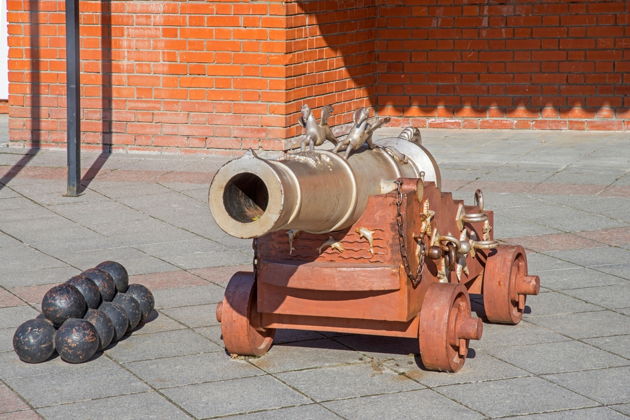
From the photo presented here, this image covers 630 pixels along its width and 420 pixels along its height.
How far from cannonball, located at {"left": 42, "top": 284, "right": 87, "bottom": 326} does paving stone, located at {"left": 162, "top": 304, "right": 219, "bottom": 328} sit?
0.78 meters

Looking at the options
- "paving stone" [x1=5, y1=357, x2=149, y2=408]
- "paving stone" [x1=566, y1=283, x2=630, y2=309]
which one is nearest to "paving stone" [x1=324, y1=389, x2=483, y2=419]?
"paving stone" [x1=5, y1=357, x2=149, y2=408]

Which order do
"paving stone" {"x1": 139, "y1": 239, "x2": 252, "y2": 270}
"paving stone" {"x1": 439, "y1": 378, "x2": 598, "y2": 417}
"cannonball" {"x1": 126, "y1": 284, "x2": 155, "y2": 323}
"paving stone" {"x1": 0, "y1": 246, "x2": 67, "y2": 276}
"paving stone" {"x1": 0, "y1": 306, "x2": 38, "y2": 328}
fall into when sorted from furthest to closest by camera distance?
1. "paving stone" {"x1": 139, "y1": 239, "x2": 252, "y2": 270}
2. "paving stone" {"x1": 0, "y1": 246, "x2": 67, "y2": 276}
3. "paving stone" {"x1": 0, "y1": 306, "x2": 38, "y2": 328}
4. "cannonball" {"x1": 126, "y1": 284, "x2": 155, "y2": 323}
5. "paving stone" {"x1": 439, "y1": 378, "x2": 598, "y2": 417}

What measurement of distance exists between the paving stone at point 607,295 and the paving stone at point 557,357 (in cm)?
86

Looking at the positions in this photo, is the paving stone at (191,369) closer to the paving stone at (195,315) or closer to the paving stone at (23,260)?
the paving stone at (195,315)

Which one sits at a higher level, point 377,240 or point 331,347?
point 377,240

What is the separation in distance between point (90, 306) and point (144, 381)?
0.82 metres

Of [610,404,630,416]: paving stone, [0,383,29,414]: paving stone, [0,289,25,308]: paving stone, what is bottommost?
[0,383,29,414]: paving stone

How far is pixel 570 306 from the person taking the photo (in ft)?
24.9

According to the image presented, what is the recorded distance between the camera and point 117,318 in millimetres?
6895

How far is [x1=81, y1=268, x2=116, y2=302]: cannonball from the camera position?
7066mm

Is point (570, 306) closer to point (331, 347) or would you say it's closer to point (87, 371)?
point (331, 347)

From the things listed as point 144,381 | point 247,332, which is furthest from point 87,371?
point 247,332

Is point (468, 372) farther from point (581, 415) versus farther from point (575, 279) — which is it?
point (575, 279)

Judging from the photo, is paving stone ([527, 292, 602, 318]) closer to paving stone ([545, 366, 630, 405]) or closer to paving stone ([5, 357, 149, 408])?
paving stone ([545, 366, 630, 405])
